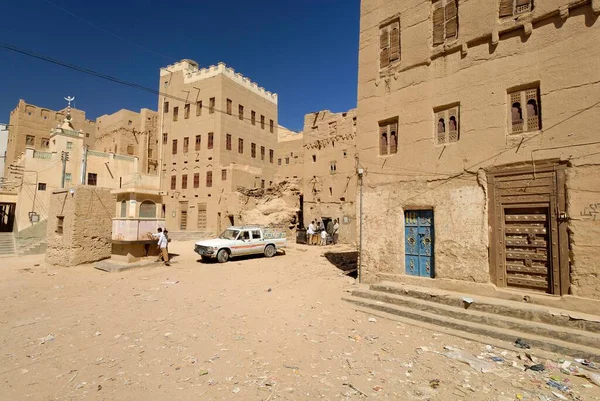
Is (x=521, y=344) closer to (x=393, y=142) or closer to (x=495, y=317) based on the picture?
(x=495, y=317)

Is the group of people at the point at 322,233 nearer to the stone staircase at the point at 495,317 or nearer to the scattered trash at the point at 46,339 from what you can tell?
the stone staircase at the point at 495,317

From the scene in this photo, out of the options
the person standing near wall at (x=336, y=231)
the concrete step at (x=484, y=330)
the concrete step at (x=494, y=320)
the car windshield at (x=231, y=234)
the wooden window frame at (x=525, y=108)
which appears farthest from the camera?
the person standing near wall at (x=336, y=231)

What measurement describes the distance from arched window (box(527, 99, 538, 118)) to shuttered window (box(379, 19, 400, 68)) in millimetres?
4091

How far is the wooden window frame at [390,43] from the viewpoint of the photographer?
10125 mm

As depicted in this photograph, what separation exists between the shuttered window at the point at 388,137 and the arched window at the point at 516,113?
312 cm

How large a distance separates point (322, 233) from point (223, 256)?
8.20 m

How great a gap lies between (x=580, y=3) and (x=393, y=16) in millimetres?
4859

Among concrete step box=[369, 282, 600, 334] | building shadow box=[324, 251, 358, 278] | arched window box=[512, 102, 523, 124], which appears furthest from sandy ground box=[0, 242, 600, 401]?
arched window box=[512, 102, 523, 124]

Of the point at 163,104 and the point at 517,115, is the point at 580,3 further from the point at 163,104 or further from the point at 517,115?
the point at 163,104

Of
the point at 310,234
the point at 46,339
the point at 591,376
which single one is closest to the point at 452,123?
the point at 591,376

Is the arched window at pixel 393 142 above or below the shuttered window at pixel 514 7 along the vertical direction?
below

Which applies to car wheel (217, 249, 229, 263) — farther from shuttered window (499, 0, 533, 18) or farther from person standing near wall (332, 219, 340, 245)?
shuttered window (499, 0, 533, 18)

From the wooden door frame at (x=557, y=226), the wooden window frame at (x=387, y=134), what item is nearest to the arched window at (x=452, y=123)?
the wooden window frame at (x=387, y=134)

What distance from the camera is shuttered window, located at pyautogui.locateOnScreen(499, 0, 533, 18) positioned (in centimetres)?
752
